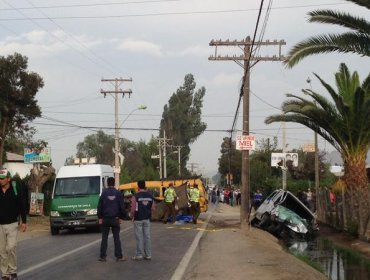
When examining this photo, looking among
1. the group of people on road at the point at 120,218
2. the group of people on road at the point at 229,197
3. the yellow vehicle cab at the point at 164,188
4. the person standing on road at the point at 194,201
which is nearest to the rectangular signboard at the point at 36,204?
the yellow vehicle cab at the point at 164,188

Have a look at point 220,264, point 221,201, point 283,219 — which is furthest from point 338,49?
point 221,201

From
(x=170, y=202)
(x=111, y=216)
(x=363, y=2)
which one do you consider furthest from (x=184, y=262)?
(x=170, y=202)

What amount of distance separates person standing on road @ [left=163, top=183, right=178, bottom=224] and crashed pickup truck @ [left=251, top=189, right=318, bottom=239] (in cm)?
367

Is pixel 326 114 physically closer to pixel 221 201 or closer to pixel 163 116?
pixel 221 201

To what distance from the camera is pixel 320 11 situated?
17.0 metres

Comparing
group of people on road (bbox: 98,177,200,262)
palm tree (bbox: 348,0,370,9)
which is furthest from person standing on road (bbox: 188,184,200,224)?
palm tree (bbox: 348,0,370,9)

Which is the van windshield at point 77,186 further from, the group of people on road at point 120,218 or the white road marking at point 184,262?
the group of people on road at point 120,218

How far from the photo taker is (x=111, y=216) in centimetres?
1302

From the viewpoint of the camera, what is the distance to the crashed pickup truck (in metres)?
22.1

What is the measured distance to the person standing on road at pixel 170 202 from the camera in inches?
1032

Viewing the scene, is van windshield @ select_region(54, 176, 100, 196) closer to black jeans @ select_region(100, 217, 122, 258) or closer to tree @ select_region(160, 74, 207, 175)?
black jeans @ select_region(100, 217, 122, 258)

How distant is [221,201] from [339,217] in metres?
46.6

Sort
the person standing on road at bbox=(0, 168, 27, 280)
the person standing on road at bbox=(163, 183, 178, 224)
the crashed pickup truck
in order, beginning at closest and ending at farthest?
the person standing on road at bbox=(0, 168, 27, 280) → the crashed pickup truck → the person standing on road at bbox=(163, 183, 178, 224)

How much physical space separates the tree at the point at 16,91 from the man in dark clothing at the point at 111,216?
73.0ft
